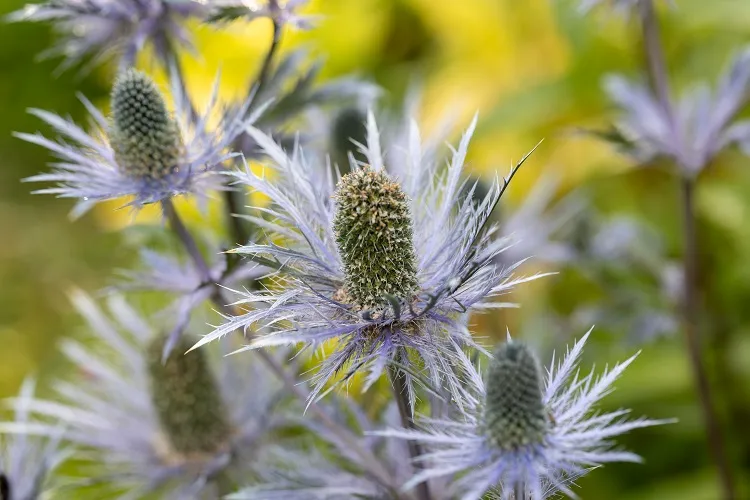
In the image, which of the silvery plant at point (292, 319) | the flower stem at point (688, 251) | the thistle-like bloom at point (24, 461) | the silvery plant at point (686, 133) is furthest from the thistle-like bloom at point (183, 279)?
the flower stem at point (688, 251)

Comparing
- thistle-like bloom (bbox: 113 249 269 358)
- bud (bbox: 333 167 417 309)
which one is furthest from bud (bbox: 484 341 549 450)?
thistle-like bloom (bbox: 113 249 269 358)

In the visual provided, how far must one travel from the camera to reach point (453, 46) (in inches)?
70.7

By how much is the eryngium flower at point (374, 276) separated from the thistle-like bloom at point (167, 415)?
0.27m

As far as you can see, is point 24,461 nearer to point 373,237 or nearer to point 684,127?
point 373,237

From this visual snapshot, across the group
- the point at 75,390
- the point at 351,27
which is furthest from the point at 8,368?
the point at 351,27

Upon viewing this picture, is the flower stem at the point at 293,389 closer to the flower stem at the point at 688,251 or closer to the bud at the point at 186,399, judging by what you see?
the bud at the point at 186,399

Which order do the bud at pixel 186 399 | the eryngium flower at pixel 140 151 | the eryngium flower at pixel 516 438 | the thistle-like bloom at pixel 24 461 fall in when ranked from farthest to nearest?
the bud at pixel 186 399 < the thistle-like bloom at pixel 24 461 < the eryngium flower at pixel 140 151 < the eryngium flower at pixel 516 438

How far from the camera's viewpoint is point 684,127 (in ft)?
3.25

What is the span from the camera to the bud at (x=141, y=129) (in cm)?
66

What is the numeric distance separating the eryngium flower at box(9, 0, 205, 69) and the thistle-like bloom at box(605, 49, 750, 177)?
48 cm

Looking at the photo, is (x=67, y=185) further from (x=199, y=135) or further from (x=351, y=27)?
(x=351, y=27)

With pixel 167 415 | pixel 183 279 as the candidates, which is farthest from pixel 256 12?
pixel 167 415

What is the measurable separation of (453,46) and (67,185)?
1.28 metres

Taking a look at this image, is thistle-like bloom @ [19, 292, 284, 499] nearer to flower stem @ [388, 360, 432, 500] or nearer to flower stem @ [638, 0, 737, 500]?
flower stem @ [388, 360, 432, 500]
